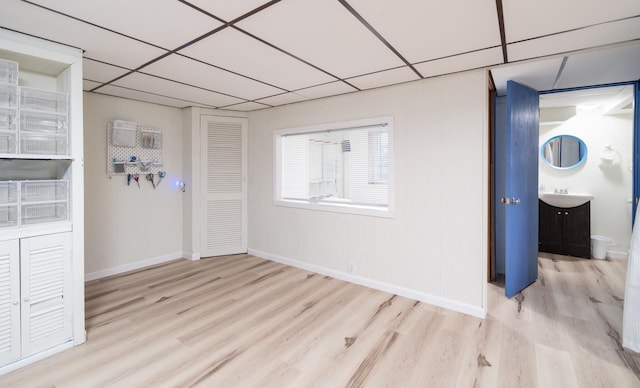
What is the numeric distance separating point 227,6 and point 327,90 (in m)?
1.83

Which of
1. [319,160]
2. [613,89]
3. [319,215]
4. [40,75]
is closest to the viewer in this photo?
[40,75]

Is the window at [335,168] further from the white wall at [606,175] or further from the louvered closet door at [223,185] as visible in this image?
the white wall at [606,175]

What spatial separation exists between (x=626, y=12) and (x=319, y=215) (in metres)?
3.03

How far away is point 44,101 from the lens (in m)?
2.13

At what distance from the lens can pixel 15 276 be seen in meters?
1.98

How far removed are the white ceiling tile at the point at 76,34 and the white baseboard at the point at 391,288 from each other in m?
2.82

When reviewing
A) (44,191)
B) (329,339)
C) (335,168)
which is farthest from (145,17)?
(335,168)

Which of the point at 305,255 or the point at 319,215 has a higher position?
the point at 319,215

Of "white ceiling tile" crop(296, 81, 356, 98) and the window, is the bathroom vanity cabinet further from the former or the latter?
"white ceiling tile" crop(296, 81, 356, 98)

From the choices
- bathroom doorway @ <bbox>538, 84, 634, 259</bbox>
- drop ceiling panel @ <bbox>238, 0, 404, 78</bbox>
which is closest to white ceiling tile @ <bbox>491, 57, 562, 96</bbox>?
drop ceiling panel @ <bbox>238, 0, 404, 78</bbox>

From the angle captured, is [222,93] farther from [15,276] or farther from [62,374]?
[62,374]

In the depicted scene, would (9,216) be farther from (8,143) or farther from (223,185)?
(223,185)

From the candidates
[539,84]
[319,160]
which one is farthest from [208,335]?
[539,84]

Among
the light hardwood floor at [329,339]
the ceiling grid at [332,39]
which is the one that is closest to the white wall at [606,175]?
the light hardwood floor at [329,339]
